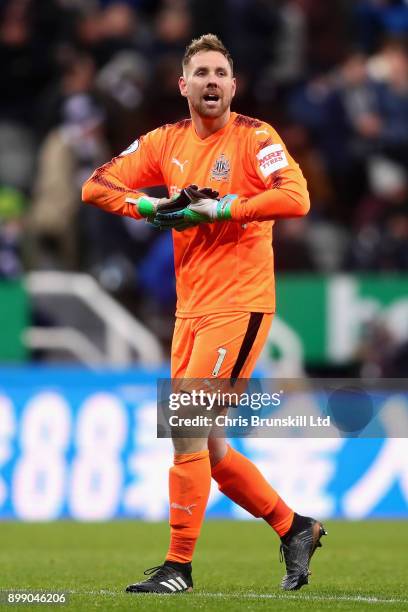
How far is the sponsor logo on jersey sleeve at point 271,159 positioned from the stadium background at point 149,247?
5.86 metres

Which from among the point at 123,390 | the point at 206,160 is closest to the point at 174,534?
the point at 206,160

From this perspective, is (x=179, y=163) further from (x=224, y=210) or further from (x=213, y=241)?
(x=224, y=210)

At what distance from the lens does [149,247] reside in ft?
45.5

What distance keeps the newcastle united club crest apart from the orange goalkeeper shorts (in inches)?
26.1

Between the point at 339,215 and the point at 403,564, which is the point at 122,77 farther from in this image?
the point at 403,564

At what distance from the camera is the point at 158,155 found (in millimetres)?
7293

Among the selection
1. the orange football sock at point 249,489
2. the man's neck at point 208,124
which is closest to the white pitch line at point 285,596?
the orange football sock at point 249,489

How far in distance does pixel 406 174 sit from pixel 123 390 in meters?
5.15

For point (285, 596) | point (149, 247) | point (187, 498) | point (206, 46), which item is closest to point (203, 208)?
point (206, 46)

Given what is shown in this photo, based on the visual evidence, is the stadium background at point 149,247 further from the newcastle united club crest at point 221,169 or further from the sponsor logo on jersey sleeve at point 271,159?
the sponsor logo on jersey sleeve at point 271,159

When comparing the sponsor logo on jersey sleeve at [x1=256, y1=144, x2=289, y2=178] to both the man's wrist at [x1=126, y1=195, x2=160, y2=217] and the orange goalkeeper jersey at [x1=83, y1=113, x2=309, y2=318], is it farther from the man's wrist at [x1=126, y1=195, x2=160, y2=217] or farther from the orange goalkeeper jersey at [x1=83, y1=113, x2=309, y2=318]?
the man's wrist at [x1=126, y1=195, x2=160, y2=217]

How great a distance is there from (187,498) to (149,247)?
716 cm

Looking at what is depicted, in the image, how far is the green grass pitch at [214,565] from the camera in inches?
259

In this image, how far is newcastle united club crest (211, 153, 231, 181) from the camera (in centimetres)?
707
